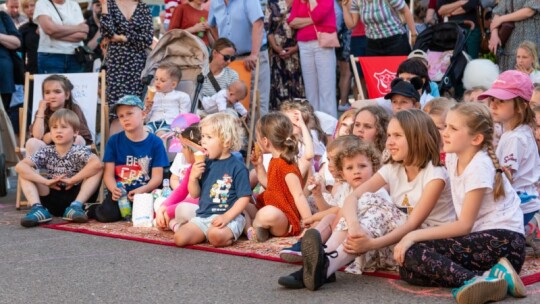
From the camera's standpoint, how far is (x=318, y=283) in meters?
5.40

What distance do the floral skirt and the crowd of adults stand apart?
466 cm

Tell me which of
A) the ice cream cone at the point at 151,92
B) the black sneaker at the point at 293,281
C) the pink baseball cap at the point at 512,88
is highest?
the pink baseball cap at the point at 512,88

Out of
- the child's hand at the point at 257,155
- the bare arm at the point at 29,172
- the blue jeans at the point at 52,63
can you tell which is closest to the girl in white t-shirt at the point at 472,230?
the child's hand at the point at 257,155

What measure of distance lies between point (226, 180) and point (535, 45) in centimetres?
377

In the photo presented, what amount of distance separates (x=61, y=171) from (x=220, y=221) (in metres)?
2.16

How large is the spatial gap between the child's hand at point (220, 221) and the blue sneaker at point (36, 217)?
1776 millimetres

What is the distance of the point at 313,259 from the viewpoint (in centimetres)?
536

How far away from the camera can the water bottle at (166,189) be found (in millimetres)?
7992

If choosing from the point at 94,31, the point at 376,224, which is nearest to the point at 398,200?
the point at 376,224

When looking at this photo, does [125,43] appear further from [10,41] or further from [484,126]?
[484,126]

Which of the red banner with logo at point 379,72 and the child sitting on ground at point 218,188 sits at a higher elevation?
the red banner with logo at point 379,72

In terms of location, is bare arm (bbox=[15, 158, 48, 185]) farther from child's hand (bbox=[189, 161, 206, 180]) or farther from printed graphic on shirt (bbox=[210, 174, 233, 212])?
printed graphic on shirt (bbox=[210, 174, 233, 212])

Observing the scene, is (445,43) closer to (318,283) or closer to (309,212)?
(309,212)

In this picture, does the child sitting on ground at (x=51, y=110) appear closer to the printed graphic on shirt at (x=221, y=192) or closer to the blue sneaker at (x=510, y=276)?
the printed graphic on shirt at (x=221, y=192)
